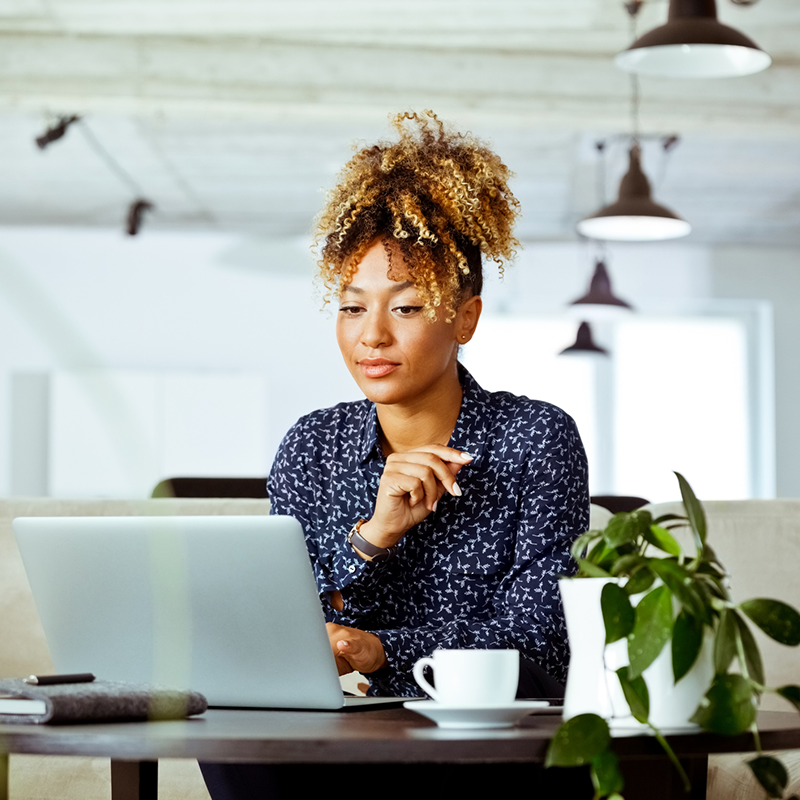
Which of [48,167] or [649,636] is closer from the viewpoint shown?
[649,636]

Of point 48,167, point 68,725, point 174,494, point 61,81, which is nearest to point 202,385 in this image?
point 48,167

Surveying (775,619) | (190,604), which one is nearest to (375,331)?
(190,604)

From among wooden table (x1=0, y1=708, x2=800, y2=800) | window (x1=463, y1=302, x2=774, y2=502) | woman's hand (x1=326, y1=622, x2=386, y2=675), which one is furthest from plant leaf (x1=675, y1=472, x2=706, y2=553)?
window (x1=463, y1=302, x2=774, y2=502)

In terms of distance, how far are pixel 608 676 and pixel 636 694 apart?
0.04 meters

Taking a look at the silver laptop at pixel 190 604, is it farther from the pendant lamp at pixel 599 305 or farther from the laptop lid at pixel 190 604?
the pendant lamp at pixel 599 305

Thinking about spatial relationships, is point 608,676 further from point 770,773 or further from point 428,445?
point 428,445

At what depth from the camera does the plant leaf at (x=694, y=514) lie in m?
0.78

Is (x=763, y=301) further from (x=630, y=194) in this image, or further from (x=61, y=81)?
(x=61, y=81)

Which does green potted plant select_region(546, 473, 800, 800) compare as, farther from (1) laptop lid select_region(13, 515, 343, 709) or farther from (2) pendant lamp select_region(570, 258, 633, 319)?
(2) pendant lamp select_region(570, 258, 633, 319)

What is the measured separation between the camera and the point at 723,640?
0.75m

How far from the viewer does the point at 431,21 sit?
208 inches

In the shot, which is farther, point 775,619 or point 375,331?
point 375,331

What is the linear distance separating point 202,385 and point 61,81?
11.2 feet

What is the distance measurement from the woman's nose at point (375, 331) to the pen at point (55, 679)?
64 centimetres
